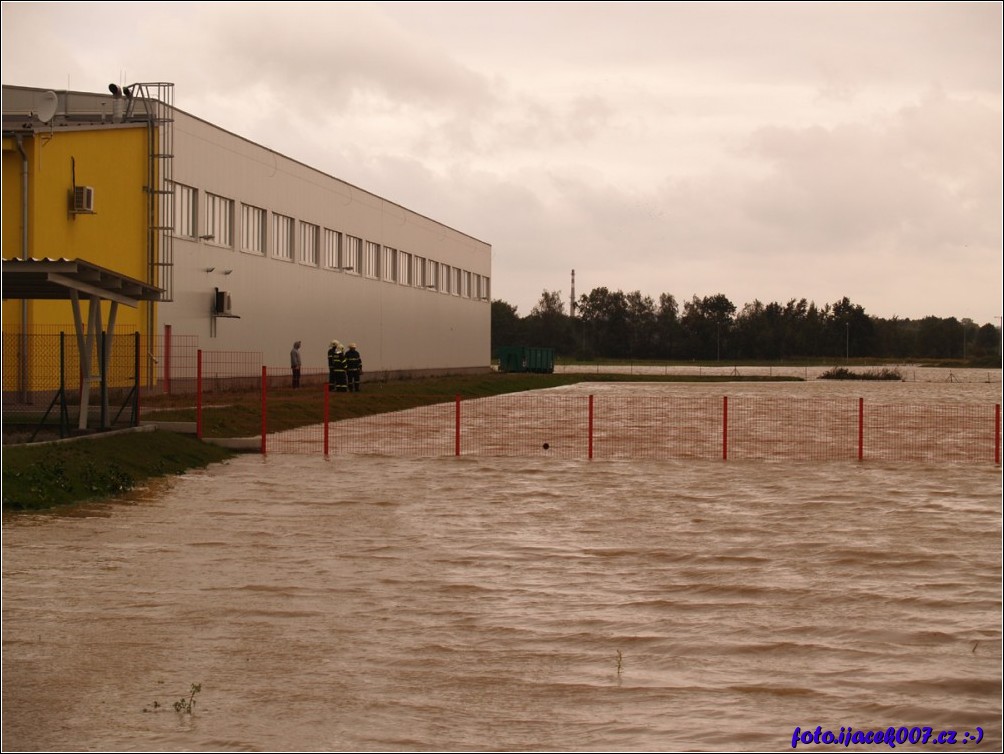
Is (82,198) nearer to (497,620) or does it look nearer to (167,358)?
(167,358)

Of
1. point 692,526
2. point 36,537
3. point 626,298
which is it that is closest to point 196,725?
point 36,537

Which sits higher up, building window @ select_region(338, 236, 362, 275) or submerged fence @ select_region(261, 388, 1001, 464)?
building window @ select_region(338, 236, 362, 275)

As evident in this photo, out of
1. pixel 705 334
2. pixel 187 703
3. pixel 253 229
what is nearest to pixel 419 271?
pixel 253 229

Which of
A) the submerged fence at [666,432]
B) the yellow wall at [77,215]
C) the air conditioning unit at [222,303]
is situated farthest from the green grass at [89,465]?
the air conditioning unit at [222,303]

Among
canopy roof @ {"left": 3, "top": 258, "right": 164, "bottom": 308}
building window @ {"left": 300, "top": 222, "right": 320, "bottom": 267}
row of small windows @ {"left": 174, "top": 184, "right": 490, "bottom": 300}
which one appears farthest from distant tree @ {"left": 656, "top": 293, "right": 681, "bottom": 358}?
canopy roof @ {"left": 3, "top": 258, "right": 164, "bottom": 308}

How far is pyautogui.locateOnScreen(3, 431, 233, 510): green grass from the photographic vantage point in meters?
18.6

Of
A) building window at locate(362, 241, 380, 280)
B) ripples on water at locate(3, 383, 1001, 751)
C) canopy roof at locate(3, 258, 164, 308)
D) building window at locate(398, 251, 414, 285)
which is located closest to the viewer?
ripples on water at locate(3, 383, 1001, 751)

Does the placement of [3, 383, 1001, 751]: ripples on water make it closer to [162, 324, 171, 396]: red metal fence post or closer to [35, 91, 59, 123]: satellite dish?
[35, 91, 59, 123]: satellite dish

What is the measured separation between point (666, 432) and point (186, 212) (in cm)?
1627

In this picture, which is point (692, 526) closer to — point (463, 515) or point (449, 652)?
point (463, 515)

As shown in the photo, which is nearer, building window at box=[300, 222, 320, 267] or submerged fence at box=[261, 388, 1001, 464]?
submerged fence at box=[261, 388, 1001, 464]

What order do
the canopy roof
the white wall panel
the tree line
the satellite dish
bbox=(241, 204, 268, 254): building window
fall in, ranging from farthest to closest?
the tree line → bbox=(241, 204, 268, 254): building window → the white wall panel → the satellite dish → the canopy roof

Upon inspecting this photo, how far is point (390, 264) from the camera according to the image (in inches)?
2504

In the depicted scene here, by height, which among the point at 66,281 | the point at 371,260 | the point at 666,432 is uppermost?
the point at 371,260
